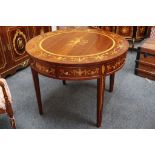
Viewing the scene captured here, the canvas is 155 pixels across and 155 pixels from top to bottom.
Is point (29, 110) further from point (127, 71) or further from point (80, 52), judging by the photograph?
point (127, 71)

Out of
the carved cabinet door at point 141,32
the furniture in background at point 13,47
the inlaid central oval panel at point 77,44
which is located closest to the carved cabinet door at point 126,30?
the carved cabinet door at point 141,32

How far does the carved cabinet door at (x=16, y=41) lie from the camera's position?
2432 mm

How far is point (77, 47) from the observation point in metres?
1.55

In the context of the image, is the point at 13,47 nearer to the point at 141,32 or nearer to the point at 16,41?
the point at 16,41

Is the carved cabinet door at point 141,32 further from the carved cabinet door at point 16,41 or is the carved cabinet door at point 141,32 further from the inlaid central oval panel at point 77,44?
the carved cabinet door at point 16,41

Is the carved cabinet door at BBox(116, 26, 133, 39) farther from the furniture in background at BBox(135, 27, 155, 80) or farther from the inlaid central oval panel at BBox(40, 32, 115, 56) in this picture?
Answer: the inlaid central oval panel at BBox(40, 32, 115, 56)

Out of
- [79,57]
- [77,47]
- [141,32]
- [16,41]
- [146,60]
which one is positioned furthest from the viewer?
[141,32]

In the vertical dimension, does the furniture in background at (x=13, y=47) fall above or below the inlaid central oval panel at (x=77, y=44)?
below

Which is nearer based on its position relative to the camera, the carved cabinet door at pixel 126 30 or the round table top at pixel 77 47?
the round table top at pixel 77 47

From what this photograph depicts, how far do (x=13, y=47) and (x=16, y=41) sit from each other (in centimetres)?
9

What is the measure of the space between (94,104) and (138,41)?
1907mm

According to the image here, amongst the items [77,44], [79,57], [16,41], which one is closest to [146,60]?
[77,44]

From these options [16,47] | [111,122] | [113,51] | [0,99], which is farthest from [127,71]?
[0,99]

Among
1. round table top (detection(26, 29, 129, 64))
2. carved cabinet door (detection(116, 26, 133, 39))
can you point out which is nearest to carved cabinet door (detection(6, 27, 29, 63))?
round table top (detection(26, 29, 129, 64))
